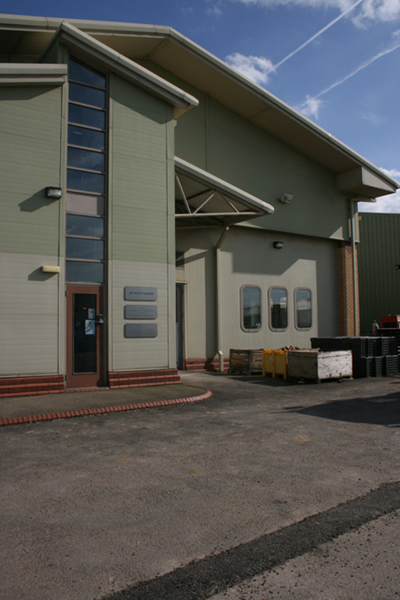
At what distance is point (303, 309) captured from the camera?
19703 millimetres

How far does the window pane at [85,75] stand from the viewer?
11.9 meters

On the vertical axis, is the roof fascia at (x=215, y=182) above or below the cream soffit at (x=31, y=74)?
below

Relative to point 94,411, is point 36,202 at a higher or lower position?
higher

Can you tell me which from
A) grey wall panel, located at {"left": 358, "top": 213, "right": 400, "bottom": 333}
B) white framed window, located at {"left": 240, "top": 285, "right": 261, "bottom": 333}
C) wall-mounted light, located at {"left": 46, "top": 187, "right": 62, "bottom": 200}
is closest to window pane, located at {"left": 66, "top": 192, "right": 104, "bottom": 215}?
wall-mounted light, located at {"left": 46, "top": 187, "right": 62, "bottom": 200}

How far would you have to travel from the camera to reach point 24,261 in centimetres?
1080

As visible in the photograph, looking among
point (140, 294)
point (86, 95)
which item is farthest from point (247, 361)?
point (86, 95)

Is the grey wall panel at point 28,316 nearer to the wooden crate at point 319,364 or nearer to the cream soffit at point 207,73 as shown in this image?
the cream soffit at point 207,73

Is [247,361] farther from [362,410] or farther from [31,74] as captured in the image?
[31,74]

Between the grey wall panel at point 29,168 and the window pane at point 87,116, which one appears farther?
the window pane at point 87,116

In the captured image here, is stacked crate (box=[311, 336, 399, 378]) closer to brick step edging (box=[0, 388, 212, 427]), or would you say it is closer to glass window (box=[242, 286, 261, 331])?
glass window (box=[242, 286, 261, 331])

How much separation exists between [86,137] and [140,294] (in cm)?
422

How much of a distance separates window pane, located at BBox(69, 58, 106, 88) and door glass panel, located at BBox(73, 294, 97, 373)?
5.58m

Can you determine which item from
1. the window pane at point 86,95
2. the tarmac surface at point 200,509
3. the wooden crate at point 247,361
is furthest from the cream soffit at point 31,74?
the wooden crate at point 247,361

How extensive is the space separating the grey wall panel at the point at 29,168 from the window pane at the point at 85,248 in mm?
418
